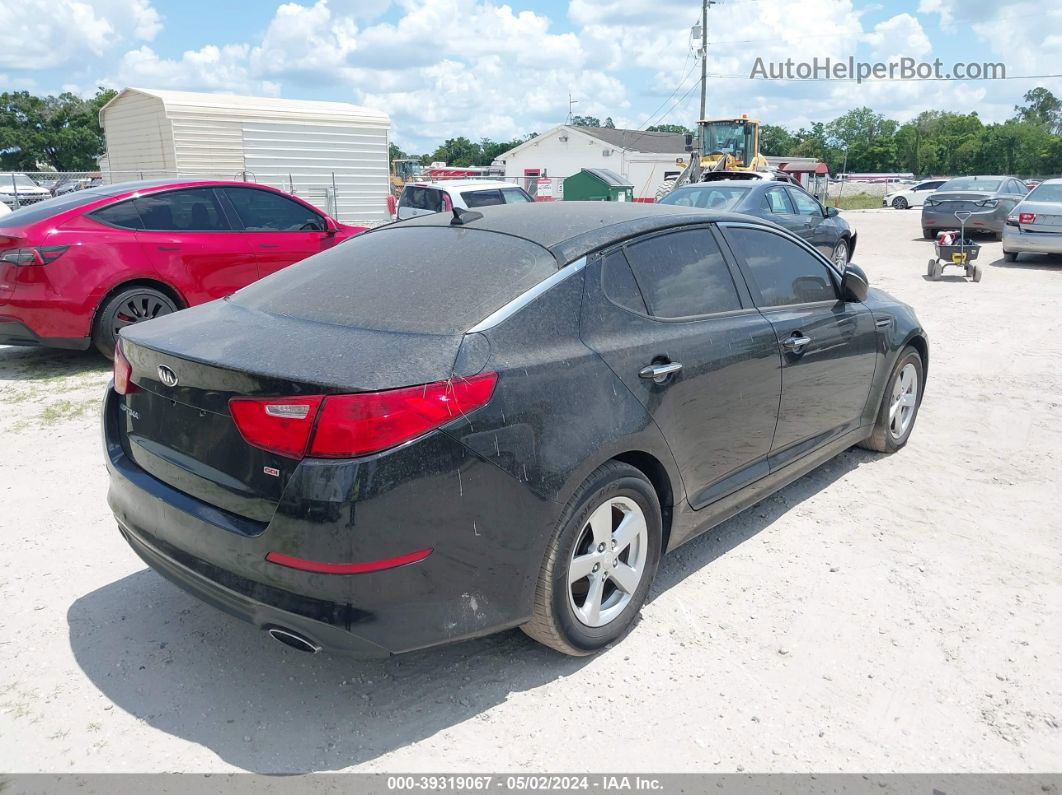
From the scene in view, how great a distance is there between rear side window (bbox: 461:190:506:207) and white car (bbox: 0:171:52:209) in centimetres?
1097

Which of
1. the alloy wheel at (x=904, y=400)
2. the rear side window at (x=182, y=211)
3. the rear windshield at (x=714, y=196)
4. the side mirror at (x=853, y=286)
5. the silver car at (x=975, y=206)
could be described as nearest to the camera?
the side mirror at (x=853, y=286)

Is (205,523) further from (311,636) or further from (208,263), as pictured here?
(208,263)

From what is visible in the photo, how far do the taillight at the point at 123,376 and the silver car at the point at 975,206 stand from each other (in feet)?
65.8

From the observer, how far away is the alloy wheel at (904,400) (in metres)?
5.25

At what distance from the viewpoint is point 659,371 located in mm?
3199

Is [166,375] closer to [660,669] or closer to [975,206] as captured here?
[660,669]

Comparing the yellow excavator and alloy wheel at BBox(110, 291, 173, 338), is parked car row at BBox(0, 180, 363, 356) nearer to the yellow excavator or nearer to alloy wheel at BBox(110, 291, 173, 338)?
alloy wheel at BBox(110, 291, 173, 338)

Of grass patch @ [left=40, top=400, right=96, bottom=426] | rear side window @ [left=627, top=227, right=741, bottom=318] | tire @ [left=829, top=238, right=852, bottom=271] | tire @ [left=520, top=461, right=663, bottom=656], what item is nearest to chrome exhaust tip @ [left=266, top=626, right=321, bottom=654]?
tire @ [left=520, top=461, right=663, bottom=656]

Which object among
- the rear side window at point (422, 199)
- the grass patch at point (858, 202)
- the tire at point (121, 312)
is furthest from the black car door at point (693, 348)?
the grass patch at point (858, 202)

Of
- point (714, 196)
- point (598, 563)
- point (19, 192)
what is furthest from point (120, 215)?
point (19, 192)

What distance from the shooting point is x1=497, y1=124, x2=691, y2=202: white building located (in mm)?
56031

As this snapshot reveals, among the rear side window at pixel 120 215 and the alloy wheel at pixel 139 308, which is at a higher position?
the rear side window at pixel 120 215

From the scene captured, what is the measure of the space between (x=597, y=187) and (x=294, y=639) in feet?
79.7

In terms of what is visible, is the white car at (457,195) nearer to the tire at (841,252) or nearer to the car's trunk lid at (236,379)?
the tire at (841,252)
